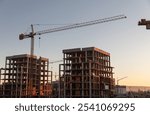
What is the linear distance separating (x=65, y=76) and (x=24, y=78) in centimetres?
2253

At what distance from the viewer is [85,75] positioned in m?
91.9

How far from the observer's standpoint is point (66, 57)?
9969 centimetres

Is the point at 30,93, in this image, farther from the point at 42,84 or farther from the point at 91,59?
the point at 91,59

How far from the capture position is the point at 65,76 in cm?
9700

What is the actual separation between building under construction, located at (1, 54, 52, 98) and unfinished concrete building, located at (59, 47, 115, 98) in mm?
18286

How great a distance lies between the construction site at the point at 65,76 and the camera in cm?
9169

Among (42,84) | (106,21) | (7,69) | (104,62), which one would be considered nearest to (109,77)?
(104,62)

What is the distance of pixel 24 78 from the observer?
363 ft

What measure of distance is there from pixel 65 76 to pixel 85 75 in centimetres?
881

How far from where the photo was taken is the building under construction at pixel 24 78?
10694 cm

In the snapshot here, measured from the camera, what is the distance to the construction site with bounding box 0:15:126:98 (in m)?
91.7

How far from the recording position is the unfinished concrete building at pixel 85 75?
298 feet

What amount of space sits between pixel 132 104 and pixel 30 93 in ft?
335

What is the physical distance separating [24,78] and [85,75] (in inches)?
1234
